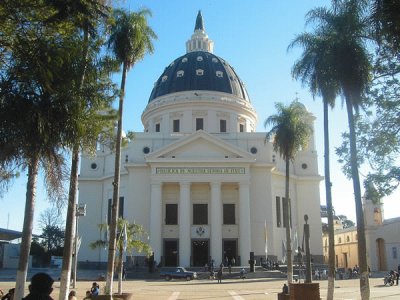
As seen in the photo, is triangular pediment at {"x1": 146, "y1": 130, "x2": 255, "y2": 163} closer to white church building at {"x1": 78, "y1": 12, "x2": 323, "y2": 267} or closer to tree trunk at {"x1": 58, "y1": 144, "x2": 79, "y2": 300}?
white church building at {"x1": 78, "y1": 12, "x2": 323, "y2": 267}

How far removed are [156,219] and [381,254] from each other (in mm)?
32489

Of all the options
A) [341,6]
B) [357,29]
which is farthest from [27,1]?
[357,29]

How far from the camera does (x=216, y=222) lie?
52812 millimetres

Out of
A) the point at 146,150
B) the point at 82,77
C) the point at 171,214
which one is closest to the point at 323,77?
the point at 82,77

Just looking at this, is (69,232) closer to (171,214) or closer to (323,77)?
(323,77)

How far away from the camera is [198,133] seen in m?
55.0

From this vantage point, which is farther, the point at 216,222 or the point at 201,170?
the point at 201,170

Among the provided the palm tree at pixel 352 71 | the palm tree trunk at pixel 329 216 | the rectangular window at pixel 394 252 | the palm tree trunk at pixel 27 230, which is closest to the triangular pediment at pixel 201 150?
the rectangular window at pixel 394 252

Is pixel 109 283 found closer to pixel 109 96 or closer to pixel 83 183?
pixel 109 96

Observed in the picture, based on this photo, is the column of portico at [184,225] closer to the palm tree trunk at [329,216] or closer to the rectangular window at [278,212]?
the rectangular window at [278,212]

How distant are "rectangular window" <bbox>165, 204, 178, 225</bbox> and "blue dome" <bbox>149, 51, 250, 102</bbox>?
64.3 feet

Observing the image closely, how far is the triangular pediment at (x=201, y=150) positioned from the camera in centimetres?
5424

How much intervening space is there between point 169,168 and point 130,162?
20.3 feet

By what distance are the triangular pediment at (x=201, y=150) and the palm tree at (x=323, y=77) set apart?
30.5 m
